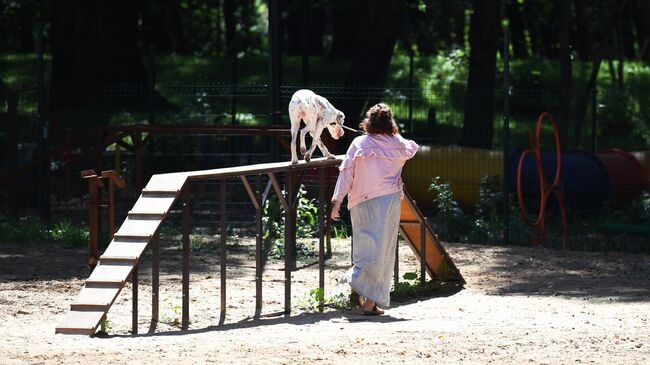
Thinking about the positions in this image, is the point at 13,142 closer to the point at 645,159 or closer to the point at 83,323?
the point at 83,323

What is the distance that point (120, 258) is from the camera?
834cm

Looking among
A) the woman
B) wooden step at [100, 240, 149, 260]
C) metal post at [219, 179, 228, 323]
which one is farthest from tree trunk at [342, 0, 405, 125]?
wooden step at [100, 240, 149, 260]

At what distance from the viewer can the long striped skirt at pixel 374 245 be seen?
366 inches

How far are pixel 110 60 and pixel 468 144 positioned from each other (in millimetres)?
7927

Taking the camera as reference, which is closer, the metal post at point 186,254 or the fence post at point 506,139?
the metal post at point 186,254

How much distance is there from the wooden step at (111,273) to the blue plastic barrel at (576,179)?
A: 9.06 m

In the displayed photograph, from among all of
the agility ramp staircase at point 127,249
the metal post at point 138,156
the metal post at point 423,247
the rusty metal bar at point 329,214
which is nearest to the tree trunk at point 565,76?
the rusty metal bar at point 329,214

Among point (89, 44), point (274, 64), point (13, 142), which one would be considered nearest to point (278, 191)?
point (274, 64)

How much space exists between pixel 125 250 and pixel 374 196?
78.2 inches

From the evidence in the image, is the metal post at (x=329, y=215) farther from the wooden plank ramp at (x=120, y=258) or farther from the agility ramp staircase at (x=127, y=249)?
the wooden plank ramp at (x=120, y=258)

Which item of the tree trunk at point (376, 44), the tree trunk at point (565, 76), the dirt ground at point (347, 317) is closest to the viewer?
the dirt ground at point (347, 317)

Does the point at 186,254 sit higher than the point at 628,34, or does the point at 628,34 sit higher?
the point at 628,34

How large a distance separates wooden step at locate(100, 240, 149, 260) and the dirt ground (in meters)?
0.55

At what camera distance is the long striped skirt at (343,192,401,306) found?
929cm
